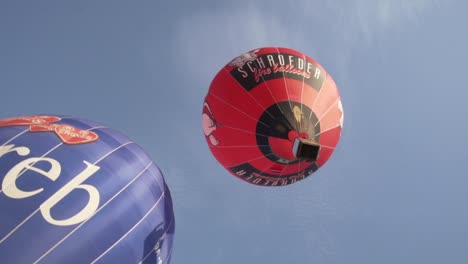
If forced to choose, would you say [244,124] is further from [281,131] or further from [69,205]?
[69,205]

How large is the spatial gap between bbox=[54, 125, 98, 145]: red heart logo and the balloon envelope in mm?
18

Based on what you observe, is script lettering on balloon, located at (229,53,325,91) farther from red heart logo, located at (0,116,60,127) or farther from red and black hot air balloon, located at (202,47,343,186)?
red heart logo, located at (0,116,60,127)

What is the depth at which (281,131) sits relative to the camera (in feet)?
31.0

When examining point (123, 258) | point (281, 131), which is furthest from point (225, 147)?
point (123, 258)

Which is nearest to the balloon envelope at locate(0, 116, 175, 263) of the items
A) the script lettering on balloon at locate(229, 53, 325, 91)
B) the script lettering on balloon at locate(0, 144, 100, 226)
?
the script lettering on balloon at locate(0, 144, 100, 226)

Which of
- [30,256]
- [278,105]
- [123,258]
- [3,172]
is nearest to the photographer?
[30,256]

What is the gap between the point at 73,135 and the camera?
8852mm

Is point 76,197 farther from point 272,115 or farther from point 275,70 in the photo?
point 275,70

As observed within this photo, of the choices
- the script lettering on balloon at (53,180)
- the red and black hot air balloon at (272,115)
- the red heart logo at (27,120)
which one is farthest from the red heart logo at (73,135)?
the red and black hot air balloon at (272,115)

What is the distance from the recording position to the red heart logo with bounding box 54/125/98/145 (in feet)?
28.3

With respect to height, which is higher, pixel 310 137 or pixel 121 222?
pixel 310 137

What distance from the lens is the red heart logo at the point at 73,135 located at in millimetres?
8633

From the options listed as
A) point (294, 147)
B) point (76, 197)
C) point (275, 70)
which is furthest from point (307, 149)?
point (76, 197)

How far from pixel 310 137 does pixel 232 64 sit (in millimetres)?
3040
